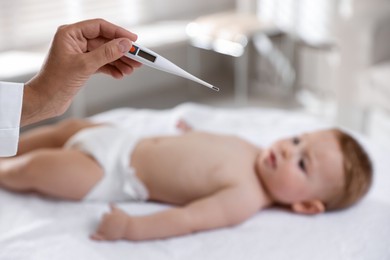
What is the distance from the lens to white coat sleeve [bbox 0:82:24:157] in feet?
3.62

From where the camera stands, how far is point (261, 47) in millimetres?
4156

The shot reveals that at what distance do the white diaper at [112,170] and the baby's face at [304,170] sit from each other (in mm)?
375

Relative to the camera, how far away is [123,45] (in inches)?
45.6

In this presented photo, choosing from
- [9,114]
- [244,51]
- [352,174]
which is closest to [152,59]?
[9,114]

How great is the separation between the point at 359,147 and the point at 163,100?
2.30 metres

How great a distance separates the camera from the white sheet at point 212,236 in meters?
1.56

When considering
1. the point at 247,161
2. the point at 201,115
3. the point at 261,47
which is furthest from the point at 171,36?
the point at 247,161

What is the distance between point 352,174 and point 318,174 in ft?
0.30

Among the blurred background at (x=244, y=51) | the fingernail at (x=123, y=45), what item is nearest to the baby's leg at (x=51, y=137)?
the fingernail at (x=123, y=45)

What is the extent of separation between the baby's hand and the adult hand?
0.47 metres

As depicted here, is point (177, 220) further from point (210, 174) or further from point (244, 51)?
point (244, 51)

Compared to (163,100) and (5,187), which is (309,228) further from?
(163,100)

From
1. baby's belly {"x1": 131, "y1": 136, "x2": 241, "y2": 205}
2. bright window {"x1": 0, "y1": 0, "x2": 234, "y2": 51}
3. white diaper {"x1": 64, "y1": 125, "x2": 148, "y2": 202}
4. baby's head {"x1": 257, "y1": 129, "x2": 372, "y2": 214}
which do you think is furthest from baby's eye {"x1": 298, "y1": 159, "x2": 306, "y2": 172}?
bright window {"x1": 0, "y1": 0, "x2": 234, "y2": 51}

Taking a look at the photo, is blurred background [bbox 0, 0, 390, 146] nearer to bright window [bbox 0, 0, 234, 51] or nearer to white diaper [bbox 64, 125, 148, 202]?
bright window [bbox 0, 0, 234, 51]
